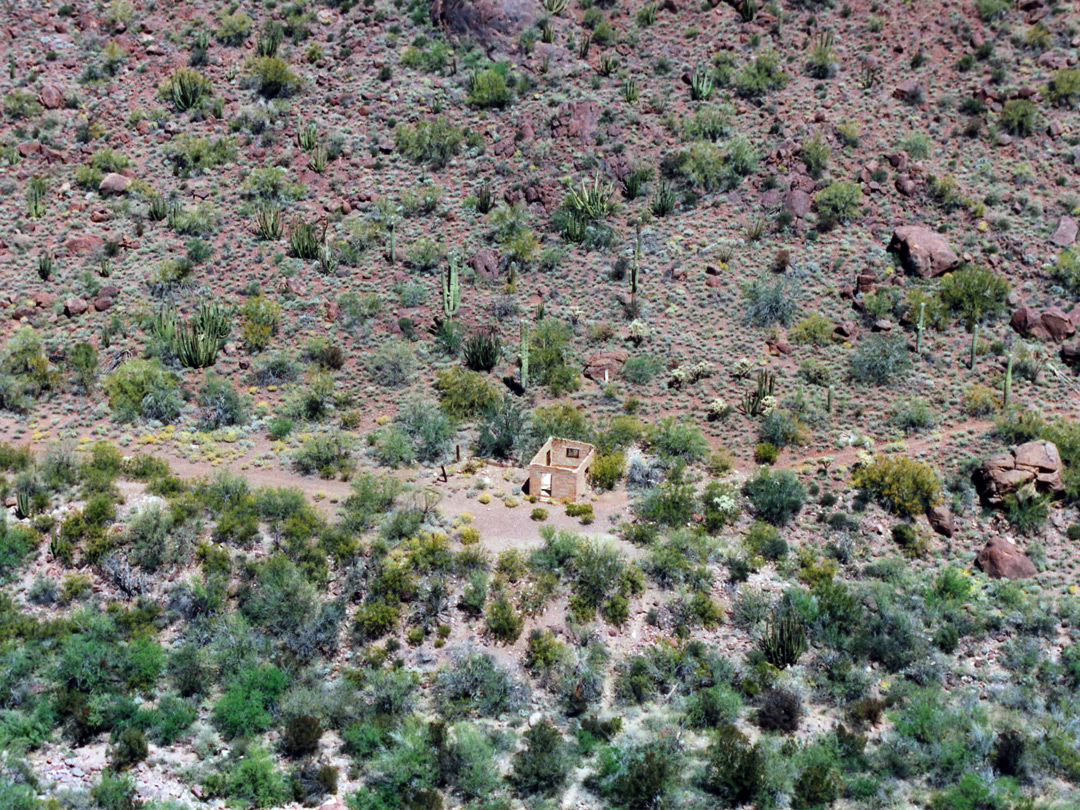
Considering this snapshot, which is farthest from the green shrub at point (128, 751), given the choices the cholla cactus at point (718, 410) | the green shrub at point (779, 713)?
the cholla cactus at point (718, 410)

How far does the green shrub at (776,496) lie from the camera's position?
29.1 meters

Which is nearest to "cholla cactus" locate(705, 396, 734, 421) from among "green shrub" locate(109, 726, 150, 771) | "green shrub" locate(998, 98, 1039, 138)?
"green shrub" locate(998, 98, 1039, 138)

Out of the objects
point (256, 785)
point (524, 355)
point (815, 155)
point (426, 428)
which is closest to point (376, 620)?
point (256, 785)

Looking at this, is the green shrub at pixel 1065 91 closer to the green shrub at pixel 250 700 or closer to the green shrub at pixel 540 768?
the green shrub at pixel 540 768

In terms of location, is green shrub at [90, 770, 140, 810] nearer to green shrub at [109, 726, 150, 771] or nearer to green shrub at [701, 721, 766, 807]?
green shrub at [109, 726, 150, 771]

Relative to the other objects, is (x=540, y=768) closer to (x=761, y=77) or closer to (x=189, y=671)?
(x=189, y=671)

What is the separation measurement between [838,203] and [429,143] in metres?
12.3

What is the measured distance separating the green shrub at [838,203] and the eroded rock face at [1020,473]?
32.1 feet

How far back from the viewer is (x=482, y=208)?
1515 inches

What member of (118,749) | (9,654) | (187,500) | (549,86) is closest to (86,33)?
(549,86)

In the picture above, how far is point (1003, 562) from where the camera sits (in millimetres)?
28094

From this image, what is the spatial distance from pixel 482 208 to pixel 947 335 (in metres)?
→ 13.5

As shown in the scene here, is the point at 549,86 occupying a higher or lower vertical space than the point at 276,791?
higher

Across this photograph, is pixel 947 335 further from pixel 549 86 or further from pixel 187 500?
pixel 187 500
